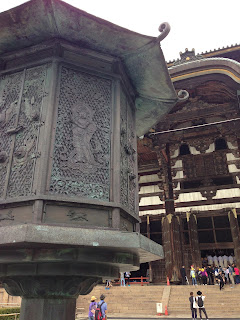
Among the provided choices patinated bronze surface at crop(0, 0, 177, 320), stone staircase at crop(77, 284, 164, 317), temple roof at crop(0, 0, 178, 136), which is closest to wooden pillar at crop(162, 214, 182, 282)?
stone staircase at crop(77, 284, 164, 317)

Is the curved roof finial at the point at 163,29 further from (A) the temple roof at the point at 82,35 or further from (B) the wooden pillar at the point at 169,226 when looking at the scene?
(B) the wooden pillar at the point at 169,226

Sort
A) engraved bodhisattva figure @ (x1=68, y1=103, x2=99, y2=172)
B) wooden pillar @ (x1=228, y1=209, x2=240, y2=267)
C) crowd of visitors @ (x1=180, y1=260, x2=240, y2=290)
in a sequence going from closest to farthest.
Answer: engraved bodhisattva figure @ (x1=68, y1=103, x2=99, y2=172) → crowd of visitors @ (x1=180, y1=260, x2=240, y2=290) → wooden pillar @ (x1=228, y1=209, x2=240, y2=267)

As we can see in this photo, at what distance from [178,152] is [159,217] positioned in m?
4.01

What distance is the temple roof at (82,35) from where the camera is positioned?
2664 mm

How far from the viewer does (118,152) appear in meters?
2.84

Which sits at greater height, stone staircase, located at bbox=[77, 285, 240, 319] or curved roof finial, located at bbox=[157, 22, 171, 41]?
curved roof finial, located at bbox=[157, 22, 171, 41]

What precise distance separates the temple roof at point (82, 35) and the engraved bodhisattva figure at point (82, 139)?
29.6 inches

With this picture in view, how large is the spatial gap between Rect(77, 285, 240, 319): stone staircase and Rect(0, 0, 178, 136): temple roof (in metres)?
8.58

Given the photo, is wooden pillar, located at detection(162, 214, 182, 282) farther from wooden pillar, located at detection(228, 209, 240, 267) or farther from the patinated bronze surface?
the patinated bronze surface

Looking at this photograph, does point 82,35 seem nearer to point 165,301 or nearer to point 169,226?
point 165,301

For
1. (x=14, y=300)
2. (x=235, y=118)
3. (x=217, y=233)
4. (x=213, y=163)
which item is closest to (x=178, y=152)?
(x=213, y=163)

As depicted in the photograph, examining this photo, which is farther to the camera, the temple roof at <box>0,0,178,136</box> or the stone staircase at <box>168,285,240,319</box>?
the stone staircase at <box>168,285,240,319</box>

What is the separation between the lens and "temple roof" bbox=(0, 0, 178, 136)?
8.74 ft

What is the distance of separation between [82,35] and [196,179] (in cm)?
1395
